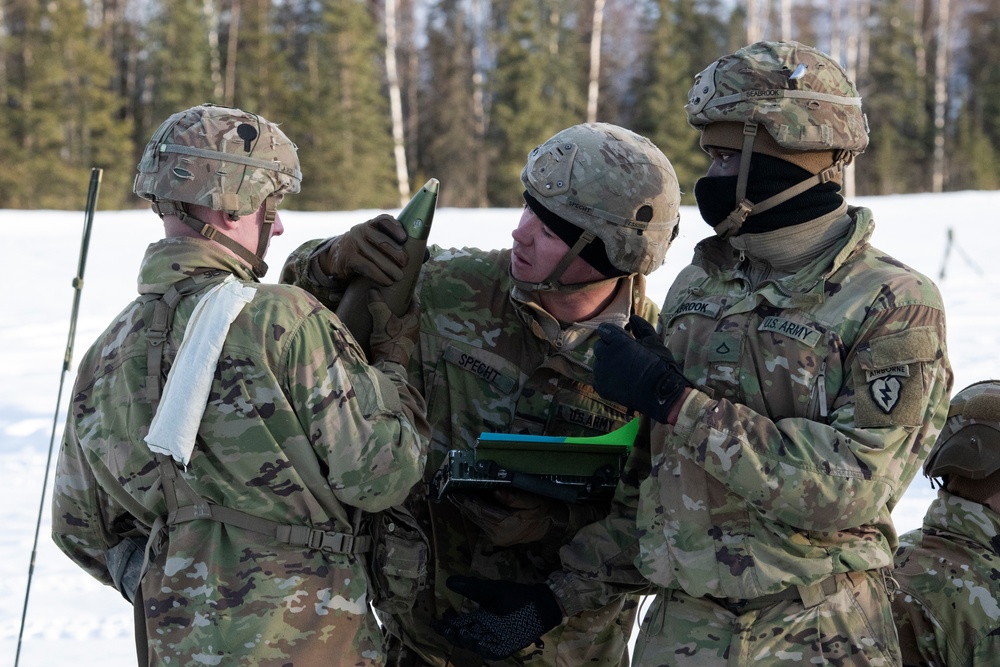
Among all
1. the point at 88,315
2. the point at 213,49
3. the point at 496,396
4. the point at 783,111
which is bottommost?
the point at 88,315

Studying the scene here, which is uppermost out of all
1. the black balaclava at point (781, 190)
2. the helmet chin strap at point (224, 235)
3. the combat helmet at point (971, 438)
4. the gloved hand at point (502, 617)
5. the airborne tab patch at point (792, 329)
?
the black balaclava at point (781, 190)

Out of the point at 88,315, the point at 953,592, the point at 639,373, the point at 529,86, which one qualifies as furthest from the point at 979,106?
the point at 639,373

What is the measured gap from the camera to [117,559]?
3.33m

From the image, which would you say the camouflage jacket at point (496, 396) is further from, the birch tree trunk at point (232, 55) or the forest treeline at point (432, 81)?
the birch tree trunk at point (232, 55)

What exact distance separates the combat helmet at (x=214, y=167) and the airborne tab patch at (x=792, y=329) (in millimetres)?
1438

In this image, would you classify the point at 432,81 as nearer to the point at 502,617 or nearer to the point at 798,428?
the point at 502,617

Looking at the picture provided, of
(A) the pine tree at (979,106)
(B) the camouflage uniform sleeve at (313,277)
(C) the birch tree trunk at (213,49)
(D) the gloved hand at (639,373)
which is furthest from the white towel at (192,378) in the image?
(A) the pine tree at (979,106)

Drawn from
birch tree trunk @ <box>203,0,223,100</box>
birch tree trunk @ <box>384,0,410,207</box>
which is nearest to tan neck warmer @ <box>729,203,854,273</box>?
birch tree trunk @ <box>384,0,410,207</box>

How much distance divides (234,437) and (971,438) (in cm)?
229

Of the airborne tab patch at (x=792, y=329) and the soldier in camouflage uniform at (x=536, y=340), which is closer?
the airborne tab patch at (x=792, y=329)

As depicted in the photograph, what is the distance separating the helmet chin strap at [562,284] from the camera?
3.68 metres

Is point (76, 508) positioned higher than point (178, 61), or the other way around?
point (76, 508)

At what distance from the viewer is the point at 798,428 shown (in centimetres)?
278

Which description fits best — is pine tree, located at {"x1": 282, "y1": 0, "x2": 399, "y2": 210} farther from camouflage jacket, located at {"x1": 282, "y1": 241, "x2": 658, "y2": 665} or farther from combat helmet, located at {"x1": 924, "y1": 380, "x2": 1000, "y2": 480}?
combat helmet, located at {"x1": 924, "y1": 380, "x2": 1000, "y2": 480}
